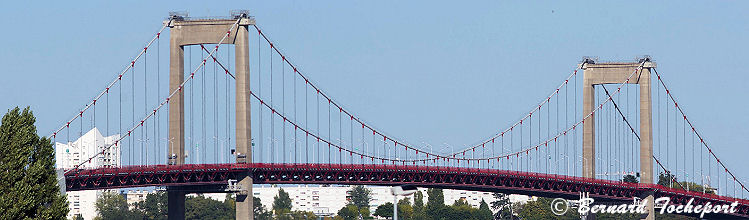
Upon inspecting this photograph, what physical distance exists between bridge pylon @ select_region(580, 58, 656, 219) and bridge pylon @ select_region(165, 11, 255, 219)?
49.6 metres

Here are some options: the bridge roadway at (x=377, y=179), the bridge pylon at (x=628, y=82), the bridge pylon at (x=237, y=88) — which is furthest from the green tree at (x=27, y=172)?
the bridge pylon at (x=628, y=82)

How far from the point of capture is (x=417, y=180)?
15375cm

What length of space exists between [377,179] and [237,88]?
21825 millimetres

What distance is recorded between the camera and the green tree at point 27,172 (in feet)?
246

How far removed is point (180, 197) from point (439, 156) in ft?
118

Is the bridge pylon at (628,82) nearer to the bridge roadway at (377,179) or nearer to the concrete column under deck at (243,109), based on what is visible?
the bridge roadway at (377,179)

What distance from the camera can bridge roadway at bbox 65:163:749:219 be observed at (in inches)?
4855

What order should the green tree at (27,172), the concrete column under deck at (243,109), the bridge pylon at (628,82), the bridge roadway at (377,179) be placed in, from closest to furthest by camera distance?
the green tree at (27,172), the bridge roadway at (377,179), the concrete column under deck at (243,109), the bridge pylon at (628,82)

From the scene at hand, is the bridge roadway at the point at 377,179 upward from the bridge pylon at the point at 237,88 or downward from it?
downward

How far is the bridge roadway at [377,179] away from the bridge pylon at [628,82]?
4094 mm

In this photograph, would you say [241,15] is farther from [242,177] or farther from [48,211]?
[48,211]

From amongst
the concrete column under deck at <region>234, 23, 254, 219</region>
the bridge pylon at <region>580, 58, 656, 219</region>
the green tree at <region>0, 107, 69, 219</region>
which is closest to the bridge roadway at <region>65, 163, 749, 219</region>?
the concrete column under deck at <region>234, 23, 254, 219</region>

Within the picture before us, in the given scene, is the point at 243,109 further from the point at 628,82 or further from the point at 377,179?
the point at 628,82

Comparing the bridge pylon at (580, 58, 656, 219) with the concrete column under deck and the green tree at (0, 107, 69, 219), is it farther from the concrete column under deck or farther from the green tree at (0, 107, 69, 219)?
the green tree at (0, 107, 69, 219)
